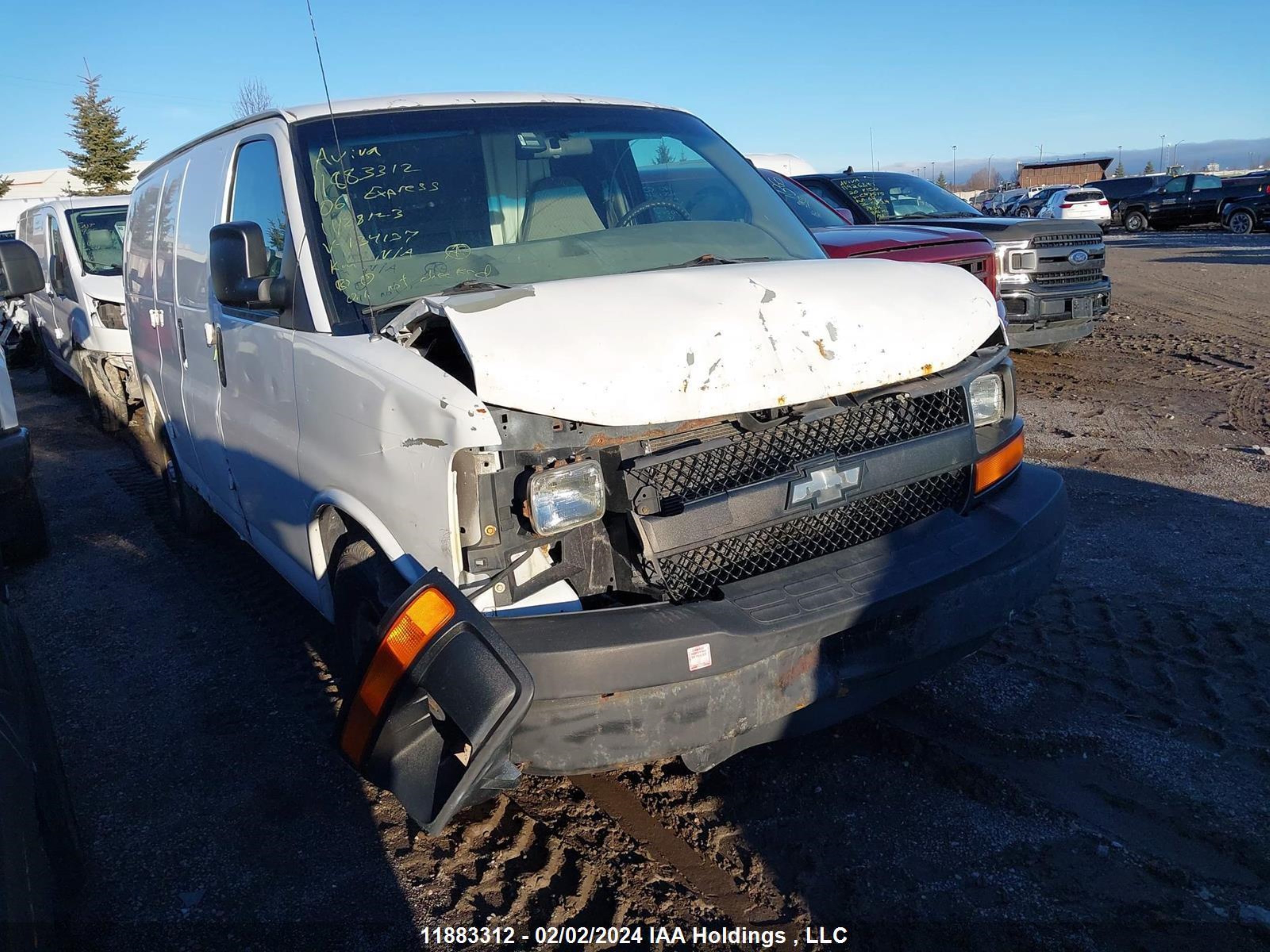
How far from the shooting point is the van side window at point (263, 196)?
3506 millimetres

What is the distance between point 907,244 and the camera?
7.61m

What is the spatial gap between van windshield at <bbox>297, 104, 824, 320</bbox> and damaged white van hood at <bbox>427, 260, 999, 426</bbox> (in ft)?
A: 1.54

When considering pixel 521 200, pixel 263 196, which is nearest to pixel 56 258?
pixel 263 196

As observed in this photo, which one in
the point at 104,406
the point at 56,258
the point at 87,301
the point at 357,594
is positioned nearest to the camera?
the point at 357,594

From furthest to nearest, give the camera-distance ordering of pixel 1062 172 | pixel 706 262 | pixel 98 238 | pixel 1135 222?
pixel 1062 172 < pixel 1135 222 < pixel 98 238 < pixel 706 262

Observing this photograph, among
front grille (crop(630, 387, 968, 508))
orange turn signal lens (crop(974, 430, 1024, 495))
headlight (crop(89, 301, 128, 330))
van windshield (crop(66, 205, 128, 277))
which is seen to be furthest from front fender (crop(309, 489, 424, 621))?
van windshield (crop(66, 205, 128, 277))

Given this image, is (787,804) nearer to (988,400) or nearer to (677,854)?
(677,854)

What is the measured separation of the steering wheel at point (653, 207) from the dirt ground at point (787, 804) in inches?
81.9

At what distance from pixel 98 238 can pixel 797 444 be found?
10443mm

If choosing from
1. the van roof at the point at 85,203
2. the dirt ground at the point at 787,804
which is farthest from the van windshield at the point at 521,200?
the van roof at the point at 85,203

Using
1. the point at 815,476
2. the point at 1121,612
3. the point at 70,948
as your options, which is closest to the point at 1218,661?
the point at 1121,612

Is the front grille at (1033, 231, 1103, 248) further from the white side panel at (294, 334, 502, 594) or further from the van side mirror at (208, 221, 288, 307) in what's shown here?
the white side panel at (294, 334, 502, 594)

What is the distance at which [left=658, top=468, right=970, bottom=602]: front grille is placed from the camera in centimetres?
280

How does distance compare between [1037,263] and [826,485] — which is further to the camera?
[1037,263]
